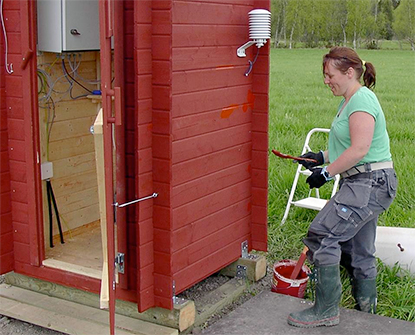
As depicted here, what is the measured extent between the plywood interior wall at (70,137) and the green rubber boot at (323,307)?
81.8 inches

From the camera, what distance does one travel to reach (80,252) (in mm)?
4801

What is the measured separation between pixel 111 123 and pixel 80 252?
1.76 m

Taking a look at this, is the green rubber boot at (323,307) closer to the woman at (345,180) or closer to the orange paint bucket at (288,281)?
the woman at (345,180)

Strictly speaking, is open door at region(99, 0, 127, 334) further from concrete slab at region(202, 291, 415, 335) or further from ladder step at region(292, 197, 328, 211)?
ladder step at region(292, 197, 328, 211)

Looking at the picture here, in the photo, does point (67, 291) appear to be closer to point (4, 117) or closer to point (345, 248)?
point (4, 117)

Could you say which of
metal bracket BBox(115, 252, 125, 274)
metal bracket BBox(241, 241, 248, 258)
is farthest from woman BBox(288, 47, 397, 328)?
metal bracket BBox(115, 252, 125, 274)

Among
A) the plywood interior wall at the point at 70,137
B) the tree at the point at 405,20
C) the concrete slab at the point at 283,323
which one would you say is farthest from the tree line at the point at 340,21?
the concrete slab at the point at 283,323

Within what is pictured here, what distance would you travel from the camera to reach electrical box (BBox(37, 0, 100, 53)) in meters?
4.25

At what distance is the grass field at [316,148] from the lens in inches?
185

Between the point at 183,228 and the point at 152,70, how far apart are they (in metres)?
1.00

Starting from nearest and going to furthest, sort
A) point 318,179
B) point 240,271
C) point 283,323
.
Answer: point 318,179
point 283,323
point 240,271

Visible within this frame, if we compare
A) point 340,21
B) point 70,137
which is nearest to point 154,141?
point 70,137

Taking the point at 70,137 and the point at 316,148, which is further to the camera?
the point at 316,148

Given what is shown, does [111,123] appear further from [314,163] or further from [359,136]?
[314,163]
